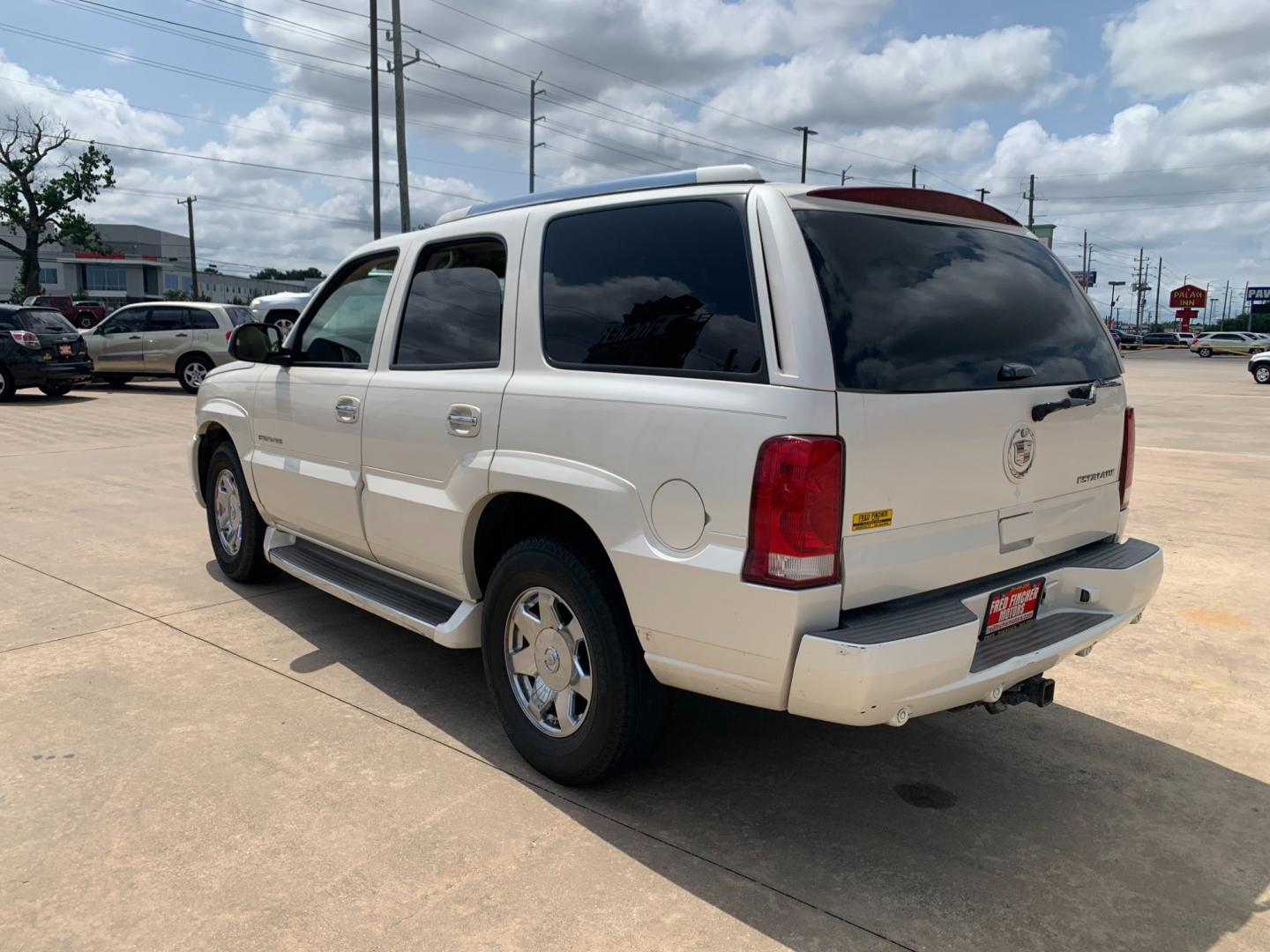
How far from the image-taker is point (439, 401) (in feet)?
12.2

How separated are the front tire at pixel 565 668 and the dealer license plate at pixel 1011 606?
3.42 ft

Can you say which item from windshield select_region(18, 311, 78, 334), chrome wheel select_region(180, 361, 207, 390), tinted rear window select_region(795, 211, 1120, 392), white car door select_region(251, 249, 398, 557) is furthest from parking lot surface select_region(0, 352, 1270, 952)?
chrome wheel select_region(180, 361, 207, 390)

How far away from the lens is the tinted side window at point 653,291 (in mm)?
2832

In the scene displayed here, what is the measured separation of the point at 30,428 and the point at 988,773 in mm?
13401

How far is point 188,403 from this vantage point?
55.9 ft

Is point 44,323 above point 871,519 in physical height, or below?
above

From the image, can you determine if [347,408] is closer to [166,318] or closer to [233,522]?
[233,522]

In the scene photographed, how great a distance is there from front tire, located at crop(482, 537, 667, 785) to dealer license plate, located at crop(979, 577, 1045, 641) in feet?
3.42

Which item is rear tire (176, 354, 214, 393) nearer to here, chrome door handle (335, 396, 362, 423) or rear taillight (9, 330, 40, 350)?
rear taillight (9, 330, 40, 350)

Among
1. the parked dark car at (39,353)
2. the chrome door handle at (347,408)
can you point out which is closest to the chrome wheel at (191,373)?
the parked dark car at (39,353)

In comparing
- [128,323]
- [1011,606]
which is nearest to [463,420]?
[1011,606]

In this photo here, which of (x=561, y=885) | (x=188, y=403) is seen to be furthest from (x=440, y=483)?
(x=188, y=403)

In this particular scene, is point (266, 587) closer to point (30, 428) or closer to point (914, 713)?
point (914, 713)

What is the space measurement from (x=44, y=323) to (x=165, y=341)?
7.40 ft
